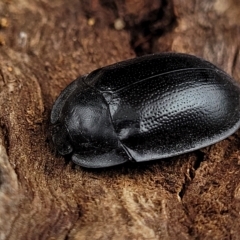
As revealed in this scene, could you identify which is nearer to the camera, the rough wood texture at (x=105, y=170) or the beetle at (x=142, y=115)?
the rough wood texture at (x=105, y=170)

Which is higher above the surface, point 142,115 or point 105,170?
point 142,115

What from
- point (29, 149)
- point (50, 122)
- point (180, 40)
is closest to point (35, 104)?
point (50, 122)

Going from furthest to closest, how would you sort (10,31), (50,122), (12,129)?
(10,31), (50,122), (12,129)

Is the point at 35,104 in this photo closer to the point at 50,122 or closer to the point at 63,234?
the point at 50,122
